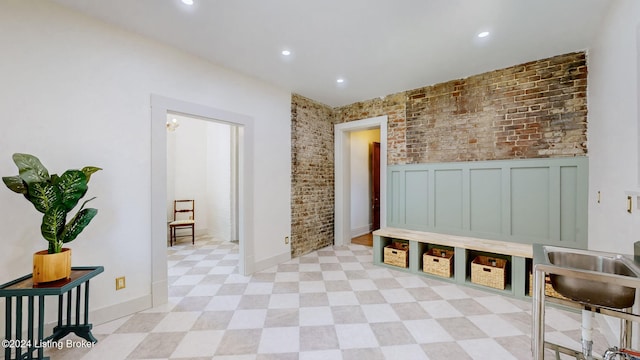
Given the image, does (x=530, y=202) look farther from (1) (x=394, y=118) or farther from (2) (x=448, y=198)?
(1) (x=394, y=118)

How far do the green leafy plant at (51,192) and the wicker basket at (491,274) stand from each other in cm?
401

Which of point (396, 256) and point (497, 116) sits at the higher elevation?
point (497, 116)

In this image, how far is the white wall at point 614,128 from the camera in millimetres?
1699

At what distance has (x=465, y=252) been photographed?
3219 millimetres

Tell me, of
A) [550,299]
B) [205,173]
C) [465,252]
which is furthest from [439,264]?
[205,173]

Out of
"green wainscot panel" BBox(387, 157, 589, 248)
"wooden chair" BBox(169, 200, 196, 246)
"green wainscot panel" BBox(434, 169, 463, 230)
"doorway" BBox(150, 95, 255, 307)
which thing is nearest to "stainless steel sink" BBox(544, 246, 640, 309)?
"green wainscot panel" BBox(387, 157, 589, 248)

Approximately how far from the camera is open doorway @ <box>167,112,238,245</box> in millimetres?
5594

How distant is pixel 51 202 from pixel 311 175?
3.36 meters

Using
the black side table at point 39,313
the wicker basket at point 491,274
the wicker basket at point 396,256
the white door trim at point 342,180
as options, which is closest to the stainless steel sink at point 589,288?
the wicker basket at point 491,274

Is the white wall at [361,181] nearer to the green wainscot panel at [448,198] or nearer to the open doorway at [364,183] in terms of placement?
the open doorway at [364,183]

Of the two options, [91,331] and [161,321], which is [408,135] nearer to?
[161,321]

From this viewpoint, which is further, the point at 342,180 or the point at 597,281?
the point at 342,180

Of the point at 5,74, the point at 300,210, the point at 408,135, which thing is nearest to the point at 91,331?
the point at 5,74

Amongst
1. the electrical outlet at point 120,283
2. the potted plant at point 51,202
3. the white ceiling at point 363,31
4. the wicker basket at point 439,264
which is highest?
the white ceiling at point 363,31
